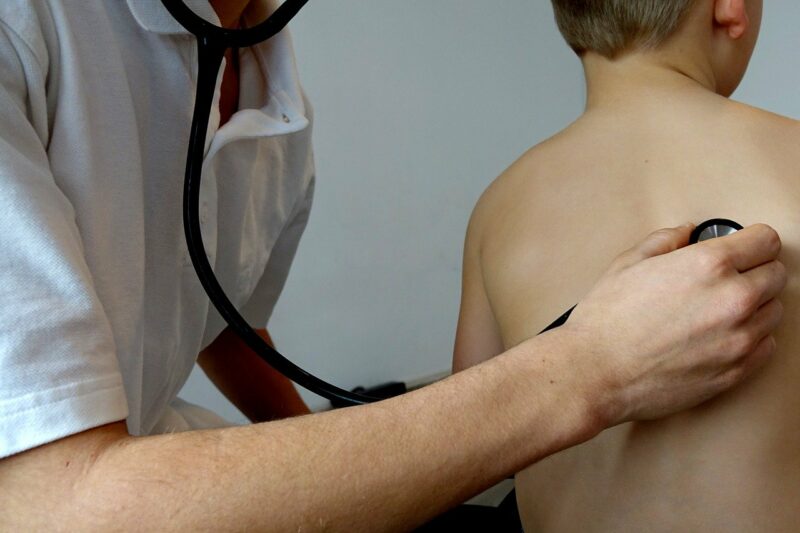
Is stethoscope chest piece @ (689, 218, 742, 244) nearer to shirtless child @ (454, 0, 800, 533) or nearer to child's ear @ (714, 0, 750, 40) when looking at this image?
shirtless child @ (454, 0, 800, 533)

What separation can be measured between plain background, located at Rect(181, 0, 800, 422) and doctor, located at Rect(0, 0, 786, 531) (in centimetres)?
117

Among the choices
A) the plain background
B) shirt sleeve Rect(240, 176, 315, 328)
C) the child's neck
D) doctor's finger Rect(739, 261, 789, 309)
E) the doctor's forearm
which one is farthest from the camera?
the plain background

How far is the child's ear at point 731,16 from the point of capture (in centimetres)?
97

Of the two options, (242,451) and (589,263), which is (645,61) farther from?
(242,451)

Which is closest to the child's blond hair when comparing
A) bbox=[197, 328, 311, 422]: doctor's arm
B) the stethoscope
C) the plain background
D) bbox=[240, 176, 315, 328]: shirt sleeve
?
the stethoscope

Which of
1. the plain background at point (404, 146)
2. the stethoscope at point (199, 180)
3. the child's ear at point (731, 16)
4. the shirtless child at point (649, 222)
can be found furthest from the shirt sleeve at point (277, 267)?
the plain background at point (404, 146)

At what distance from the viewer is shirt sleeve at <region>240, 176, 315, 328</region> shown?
3.93 feet

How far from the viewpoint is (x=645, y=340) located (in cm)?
63

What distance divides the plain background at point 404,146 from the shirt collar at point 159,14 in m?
1.14

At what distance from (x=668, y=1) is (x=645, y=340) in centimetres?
49

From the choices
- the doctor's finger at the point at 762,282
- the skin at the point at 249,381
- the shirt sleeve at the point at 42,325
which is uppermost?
the doctor's finger at the point at 762,282

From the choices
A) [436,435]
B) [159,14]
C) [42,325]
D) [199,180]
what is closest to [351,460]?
[436,435]

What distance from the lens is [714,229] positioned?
757 millimetres

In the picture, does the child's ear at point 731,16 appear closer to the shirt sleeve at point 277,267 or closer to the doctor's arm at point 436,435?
the doctor's arm at point 436,435
